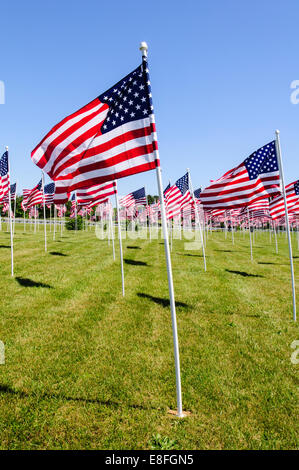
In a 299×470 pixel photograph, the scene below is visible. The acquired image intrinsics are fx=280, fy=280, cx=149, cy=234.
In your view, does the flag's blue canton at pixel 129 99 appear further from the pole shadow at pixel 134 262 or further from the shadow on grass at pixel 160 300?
the pole shadow at pixel 134 262

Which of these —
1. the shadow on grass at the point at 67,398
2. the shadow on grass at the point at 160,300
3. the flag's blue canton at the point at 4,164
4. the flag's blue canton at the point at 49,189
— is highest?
the flag's blue canton at the point at 49,189

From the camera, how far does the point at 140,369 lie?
5848 millimetres

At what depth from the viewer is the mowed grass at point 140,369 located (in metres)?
4.14

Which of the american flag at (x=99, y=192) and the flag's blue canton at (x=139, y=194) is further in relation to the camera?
the flag's blue canton at (x=139, y=194)

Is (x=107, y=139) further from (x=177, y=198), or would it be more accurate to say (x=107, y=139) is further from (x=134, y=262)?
(x=177, y=198)

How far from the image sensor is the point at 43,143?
7.07m

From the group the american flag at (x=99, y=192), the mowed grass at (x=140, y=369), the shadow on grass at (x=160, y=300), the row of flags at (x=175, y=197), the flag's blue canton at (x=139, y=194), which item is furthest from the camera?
the flag's blue canton at (x=139, y=194)

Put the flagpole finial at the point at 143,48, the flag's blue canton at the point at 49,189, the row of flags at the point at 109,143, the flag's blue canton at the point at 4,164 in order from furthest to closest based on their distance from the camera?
the flag's blue canton at the point at 49,189, the flag's blue canton at the point at 4,164, the row of flags at the point at 109,143, the flagpole finial at the point at 143,48

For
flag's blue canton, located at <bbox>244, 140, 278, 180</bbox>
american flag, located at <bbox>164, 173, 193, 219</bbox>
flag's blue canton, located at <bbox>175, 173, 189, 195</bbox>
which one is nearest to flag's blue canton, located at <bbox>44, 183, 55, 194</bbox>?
american flag, located at <bbox>164, 173, 193, 219</bbox>

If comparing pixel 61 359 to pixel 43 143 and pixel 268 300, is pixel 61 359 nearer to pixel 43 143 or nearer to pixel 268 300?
pixel 43 143

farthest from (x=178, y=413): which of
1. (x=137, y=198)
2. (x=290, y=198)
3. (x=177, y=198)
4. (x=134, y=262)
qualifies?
(x=137, y=198)

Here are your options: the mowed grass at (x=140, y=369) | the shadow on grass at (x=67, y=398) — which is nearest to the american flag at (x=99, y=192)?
the mowed grass at (x=140, y=369)

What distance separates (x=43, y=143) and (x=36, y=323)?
491 centimetres
